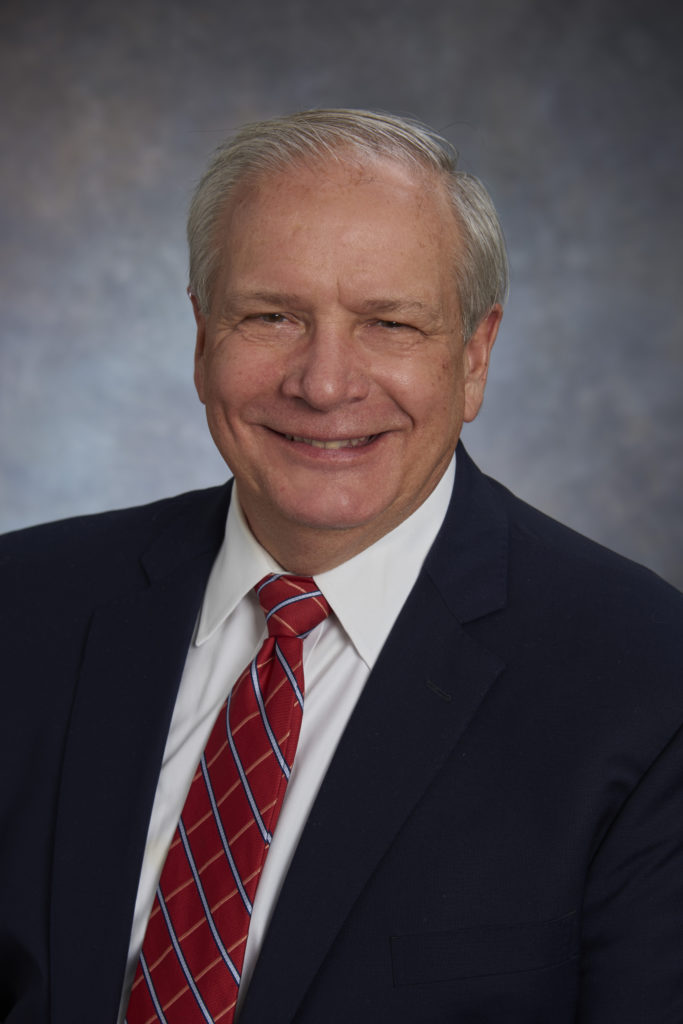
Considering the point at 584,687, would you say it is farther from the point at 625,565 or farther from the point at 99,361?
the point at 99,361

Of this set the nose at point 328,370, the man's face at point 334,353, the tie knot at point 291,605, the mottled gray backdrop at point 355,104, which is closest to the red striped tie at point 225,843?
the tie knot at point 291,605

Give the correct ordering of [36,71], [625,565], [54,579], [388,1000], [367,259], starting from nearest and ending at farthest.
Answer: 1. [388,1000]
2. [367,259]
3. [625,565]
4. [54,579]
5. [36,71]

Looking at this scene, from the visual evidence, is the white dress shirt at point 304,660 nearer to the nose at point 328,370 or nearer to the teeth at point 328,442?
the teeth at point 328,442

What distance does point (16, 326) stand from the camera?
5.00 meters

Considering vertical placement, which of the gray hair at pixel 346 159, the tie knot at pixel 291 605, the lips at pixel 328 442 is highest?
the gray hair at pixel 346 159

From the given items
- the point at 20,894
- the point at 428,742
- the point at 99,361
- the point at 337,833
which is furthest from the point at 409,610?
the point at 99,361

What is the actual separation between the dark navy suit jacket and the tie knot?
153 millimetres

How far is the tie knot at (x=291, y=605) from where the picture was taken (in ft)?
7.77

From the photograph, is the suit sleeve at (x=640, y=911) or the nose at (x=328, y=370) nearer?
the suit sleeve at (x=640, y=911)

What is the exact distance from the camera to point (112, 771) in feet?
7.73

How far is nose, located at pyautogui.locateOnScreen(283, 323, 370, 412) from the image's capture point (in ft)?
7.60

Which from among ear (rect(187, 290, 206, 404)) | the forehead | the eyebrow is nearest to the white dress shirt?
ear (rect(187, 290, 206, 404))

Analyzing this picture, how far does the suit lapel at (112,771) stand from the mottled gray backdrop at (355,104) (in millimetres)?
2467

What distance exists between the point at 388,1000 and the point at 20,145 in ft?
12.0
